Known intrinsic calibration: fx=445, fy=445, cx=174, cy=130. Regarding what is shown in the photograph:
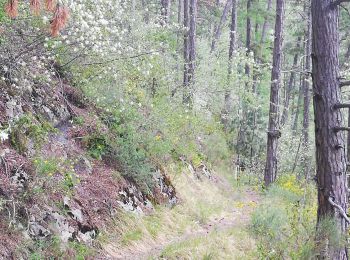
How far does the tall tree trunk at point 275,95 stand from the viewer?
13133 mm

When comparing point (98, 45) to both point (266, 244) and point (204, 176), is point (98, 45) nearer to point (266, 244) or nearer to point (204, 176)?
point (266, 244)

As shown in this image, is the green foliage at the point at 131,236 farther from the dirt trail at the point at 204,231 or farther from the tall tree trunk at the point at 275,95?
the tall tree trunk at the point at 275,95

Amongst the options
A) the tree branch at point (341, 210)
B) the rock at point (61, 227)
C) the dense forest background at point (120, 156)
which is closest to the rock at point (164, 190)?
the dense forest background at point (120, 156)

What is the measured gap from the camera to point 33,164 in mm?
6188

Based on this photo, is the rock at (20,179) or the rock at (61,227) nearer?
the rock at (20,179)

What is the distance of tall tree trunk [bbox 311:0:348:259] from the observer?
18.6 ft

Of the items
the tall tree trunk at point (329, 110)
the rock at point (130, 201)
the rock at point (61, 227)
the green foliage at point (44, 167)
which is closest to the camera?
the tall tree trunk at point (329, 110)

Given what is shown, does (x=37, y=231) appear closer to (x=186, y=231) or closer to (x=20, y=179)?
(x=20, y=179)

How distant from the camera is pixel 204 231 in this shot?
8.98 meters

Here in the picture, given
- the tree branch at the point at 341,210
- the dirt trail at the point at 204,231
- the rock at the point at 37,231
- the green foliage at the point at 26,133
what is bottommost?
the dirt trail at the point at 204,231

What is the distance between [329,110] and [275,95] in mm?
8102

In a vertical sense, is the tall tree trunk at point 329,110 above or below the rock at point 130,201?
above

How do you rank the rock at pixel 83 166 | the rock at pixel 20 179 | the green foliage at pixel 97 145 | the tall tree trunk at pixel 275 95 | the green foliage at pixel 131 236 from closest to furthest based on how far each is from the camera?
the rock at pixel 20 179 < the green foliage at pixel 131 236 < the rock at pixel 83 166 < the green foliage at pixel 97 145 < the tall tree trunk at pixel 275 95

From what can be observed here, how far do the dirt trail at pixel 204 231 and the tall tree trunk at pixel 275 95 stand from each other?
1076 mm
